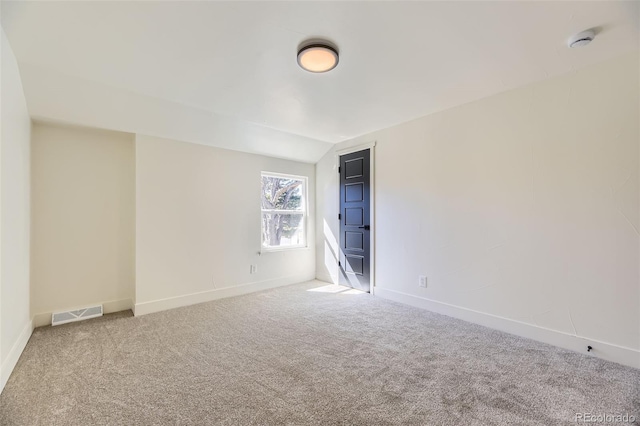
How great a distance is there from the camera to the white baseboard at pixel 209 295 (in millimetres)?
3250

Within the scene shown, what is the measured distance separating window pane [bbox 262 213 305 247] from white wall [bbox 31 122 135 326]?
1836 mm

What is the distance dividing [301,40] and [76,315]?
366 centimetres

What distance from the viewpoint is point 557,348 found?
2.33m

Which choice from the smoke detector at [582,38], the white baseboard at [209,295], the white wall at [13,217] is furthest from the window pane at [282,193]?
the smoke detector at [582,38]

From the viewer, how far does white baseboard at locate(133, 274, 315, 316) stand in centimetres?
325

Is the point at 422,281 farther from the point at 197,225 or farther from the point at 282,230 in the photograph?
the point at 197,225

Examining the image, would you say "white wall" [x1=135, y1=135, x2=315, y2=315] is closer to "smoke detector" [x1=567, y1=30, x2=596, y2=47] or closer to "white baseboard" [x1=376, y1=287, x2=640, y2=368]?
"white baseboard" [x1=376, y1=287, x2=640, y2=368]

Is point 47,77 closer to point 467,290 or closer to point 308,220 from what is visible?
point 308,220

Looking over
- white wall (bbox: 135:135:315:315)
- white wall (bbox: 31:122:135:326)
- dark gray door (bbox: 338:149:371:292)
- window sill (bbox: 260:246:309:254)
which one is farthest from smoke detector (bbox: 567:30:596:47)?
white wall (bbox: 31:122:135:326)

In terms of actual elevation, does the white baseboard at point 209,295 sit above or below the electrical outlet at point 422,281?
below

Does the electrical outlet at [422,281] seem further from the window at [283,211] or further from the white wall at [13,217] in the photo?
the white wall at [13,217]

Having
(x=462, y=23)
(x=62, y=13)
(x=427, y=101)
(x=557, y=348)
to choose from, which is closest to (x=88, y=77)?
(x=62, y=13)

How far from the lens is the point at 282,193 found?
469 centimetres

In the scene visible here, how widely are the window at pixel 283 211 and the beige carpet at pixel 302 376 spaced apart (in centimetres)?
185
